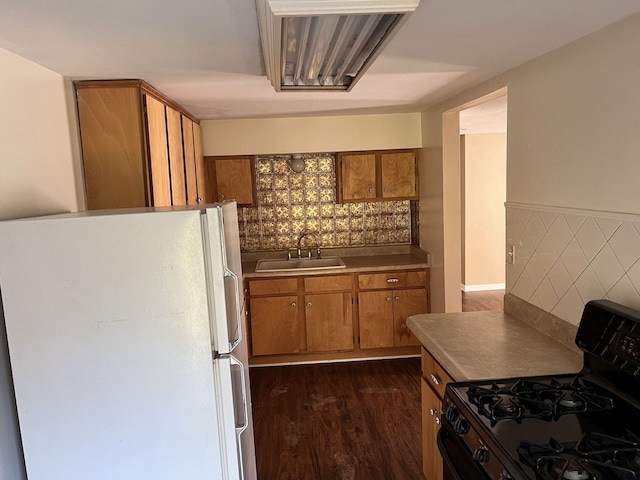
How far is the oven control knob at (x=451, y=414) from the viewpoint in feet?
5.12

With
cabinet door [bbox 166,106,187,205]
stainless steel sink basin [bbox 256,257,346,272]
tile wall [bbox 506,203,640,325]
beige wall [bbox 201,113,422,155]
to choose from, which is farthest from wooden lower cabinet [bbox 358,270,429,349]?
cabinet door [bbox 166,106,187,205]

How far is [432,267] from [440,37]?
8.26 ft

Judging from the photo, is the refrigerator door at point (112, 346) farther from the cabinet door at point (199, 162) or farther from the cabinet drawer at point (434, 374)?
the cabinet door at point (199, 162)

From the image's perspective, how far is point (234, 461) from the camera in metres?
1.44

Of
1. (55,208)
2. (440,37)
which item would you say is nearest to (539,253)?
(440,37)

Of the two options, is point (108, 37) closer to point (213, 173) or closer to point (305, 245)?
point (213, 173)

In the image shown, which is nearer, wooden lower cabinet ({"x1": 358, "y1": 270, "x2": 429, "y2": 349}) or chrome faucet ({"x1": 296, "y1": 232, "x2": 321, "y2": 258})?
wooden lower cabinet ({"x1": 358, "y1": 270, "x2": 429, "y2": 349})

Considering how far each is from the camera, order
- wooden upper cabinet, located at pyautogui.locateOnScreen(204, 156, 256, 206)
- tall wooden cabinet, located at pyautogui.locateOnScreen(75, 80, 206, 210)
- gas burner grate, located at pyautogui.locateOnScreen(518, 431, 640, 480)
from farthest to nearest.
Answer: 1. wooden upper cabinet, located at pyautogui.locateOnScreen(204, 156, 256, 206)
2. tall wooden cabinet, located at pyautogui.locateOnScreen(75, 80, 206, 210)
3. gas burner grate, located at pyautogui.locateOnScreen(518, 431, 640, 480)

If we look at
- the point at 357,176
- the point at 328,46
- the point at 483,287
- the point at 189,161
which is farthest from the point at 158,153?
the point at 483,287

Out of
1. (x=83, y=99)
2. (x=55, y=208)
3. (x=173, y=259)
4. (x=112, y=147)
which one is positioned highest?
(x=83, y=99)

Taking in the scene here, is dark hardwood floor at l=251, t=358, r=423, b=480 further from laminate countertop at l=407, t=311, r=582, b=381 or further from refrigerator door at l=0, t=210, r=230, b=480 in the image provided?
refrigerator door at l=0, t=210, r=230, b=480

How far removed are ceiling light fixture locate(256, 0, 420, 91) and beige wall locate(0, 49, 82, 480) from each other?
3.06ft

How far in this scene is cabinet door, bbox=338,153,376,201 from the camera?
4266 millimetres

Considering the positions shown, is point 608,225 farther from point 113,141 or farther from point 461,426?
point 113,141
